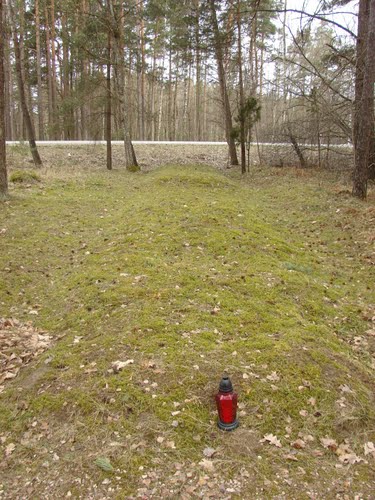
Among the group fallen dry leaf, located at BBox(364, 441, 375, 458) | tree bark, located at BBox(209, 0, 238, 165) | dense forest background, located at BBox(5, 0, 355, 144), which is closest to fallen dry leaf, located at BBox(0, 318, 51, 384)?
fallen dry leaf, located at BBox(364, 441, 375, 458)

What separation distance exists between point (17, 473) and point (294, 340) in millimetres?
2859

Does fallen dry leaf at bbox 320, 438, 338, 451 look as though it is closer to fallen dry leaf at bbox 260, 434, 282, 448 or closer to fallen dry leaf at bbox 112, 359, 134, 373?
fallen dry leaf at bbox 260, 434, 282, 448

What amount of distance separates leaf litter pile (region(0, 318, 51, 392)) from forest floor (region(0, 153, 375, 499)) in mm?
21

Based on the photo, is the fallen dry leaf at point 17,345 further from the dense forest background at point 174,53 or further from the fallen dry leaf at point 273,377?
the dense forest background at point 174,53

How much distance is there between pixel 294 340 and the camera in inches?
170

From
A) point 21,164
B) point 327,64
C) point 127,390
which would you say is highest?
point 327,64

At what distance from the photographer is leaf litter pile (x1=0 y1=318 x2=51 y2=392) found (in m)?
4.09

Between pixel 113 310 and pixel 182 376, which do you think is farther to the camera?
pixel 113 310

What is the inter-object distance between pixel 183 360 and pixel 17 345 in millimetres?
1932

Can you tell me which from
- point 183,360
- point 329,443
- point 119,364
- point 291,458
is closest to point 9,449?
point 119,364

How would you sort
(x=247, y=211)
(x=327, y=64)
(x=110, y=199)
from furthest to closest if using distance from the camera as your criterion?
(x=327, y=64) < (x=110, y=199) < (x=247, y=211)

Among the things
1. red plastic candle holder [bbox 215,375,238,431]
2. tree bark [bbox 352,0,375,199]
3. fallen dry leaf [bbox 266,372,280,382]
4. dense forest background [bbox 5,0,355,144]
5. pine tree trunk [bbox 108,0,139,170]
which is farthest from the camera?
pine tree trunk [bbox 108,0,139,170]

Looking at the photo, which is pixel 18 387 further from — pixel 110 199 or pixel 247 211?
pixel 110 199

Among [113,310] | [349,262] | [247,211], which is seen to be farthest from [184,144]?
[113,310]
